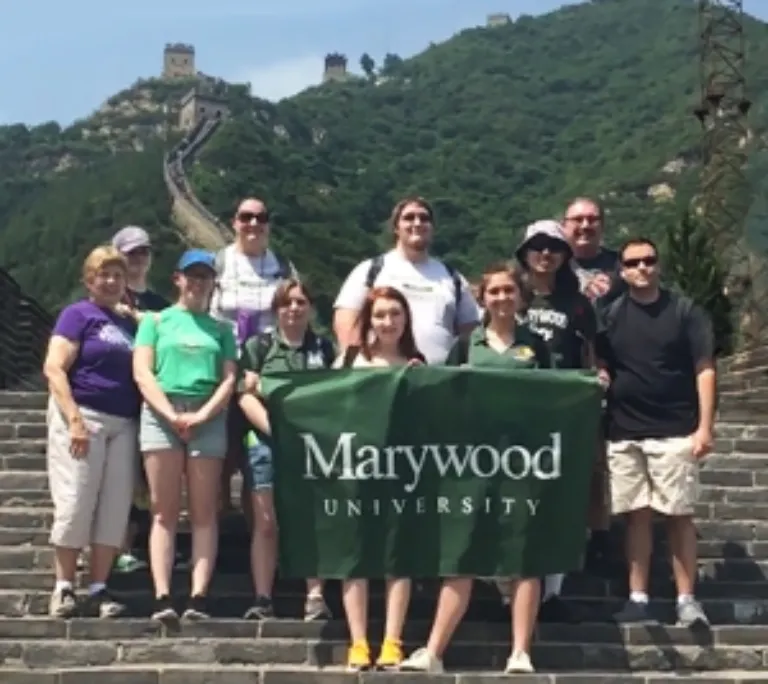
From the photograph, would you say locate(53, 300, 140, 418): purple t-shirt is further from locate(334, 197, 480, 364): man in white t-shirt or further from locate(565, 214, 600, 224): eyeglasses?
locate(565, 214, 600, 224): eyeglasses

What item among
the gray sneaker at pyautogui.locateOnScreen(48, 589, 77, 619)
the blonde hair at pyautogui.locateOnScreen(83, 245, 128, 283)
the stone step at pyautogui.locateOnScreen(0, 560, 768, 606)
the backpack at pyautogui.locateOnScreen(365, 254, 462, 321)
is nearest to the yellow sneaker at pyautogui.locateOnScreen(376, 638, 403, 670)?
the stone step at pyautogui.locateOnScreen(0, 560, 768, 606)

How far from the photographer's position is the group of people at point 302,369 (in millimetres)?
6406

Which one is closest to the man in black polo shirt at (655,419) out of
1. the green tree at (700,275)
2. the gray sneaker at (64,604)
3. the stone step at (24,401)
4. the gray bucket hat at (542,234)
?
the gray bucket hat at (542,234)

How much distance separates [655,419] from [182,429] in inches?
87.1

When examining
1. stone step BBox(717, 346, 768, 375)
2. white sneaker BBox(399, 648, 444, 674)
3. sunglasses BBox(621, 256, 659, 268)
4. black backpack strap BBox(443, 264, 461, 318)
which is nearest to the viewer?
white sneaker BBox(399, 648, 444, 674)

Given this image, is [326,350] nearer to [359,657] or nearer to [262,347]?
[262,347]

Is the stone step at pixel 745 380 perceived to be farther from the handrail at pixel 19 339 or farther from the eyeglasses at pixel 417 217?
the eyeglasses at pixel 417 217

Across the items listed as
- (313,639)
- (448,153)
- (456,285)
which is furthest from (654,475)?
(448,153)

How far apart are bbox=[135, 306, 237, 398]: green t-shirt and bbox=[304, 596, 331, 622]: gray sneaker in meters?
1.08

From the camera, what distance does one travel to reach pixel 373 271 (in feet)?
22.9

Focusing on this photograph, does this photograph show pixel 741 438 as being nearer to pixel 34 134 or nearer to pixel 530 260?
pixel 530 260

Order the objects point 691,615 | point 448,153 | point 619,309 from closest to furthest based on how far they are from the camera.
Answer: point 691,615, point 619,309, point 448,153

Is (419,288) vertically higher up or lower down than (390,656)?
higher up

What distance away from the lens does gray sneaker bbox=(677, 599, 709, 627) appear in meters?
6.49
